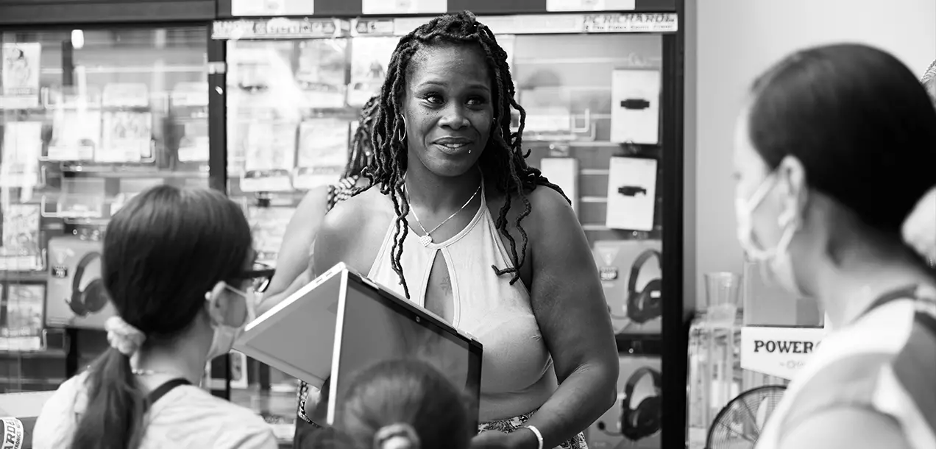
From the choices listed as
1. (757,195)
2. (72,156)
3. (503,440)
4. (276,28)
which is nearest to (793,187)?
(757,195)

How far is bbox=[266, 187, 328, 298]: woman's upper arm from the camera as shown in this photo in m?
2.96

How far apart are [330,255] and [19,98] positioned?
340 cm

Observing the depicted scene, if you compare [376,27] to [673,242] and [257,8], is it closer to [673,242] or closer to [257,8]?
[257,8]

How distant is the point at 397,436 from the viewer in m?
1.08

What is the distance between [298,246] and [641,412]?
1882 mm

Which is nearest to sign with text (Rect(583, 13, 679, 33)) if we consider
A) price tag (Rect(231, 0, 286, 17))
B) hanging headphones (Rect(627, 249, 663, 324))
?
hanging headphones (Rect(627, 249, 663, 324))

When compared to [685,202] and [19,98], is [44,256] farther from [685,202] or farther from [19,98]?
[685,202]

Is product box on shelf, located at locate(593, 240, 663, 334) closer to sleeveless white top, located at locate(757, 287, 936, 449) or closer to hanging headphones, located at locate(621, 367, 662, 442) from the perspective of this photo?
hanging headphones, located at locate(621, 367, 662, 442)

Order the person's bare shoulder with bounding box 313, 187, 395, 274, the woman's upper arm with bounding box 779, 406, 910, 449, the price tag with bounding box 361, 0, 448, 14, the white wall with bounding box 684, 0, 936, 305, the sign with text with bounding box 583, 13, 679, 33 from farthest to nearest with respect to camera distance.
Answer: the white wall with bounding box 684, 0, 936, 305 < the price tag with bounding box 361, 0, 448, 14 < the sign with text with bounding box 583, 13, 679, 33 < the person's bare shoulder with bounding box 313, 187, 395, 274 < the woman's upper arm with bounding box 779, 406, 910, 449

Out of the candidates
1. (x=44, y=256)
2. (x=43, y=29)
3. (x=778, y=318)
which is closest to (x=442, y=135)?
(x=778, y=318)

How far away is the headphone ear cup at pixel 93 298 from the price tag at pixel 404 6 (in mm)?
1887

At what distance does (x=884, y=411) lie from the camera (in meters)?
0.89

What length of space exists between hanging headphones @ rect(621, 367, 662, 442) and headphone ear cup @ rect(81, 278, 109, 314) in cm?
248

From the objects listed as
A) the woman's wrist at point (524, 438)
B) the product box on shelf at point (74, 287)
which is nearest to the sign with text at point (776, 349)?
the woman's wrist at point (524, 438)
